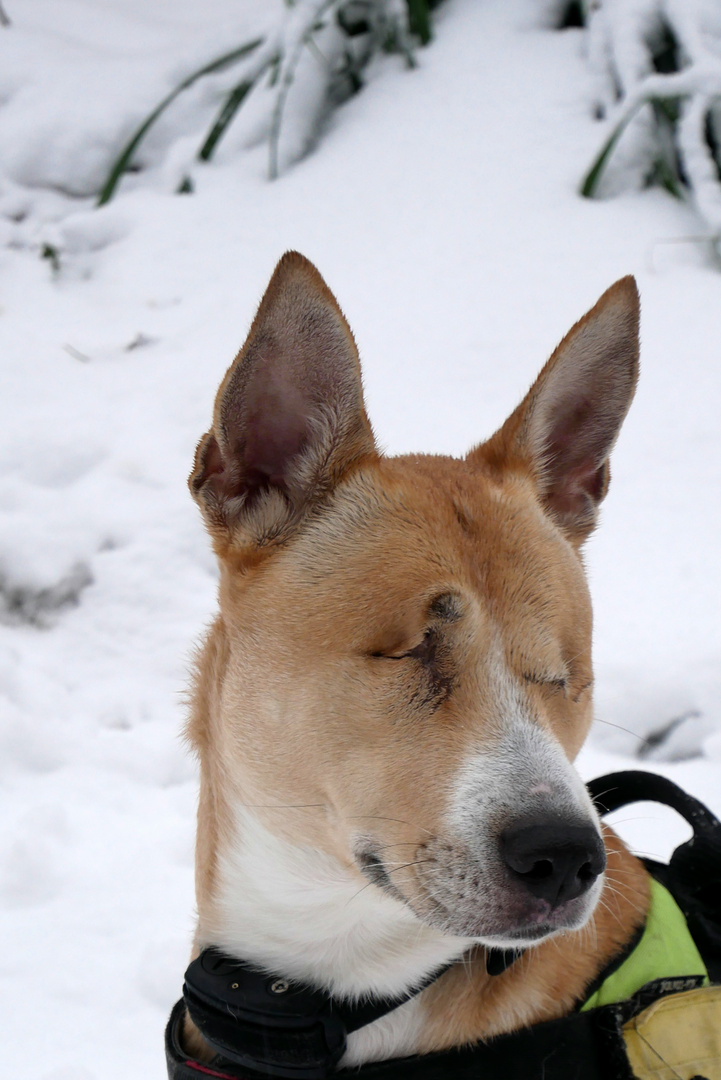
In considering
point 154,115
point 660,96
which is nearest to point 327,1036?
point 660,96

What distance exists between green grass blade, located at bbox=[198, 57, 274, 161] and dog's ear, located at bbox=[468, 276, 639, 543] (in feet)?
17.9

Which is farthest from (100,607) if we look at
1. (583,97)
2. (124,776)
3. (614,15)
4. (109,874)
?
(614,15)

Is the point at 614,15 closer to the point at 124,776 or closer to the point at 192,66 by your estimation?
the point at 192,66

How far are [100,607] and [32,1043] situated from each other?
2152 millimetres

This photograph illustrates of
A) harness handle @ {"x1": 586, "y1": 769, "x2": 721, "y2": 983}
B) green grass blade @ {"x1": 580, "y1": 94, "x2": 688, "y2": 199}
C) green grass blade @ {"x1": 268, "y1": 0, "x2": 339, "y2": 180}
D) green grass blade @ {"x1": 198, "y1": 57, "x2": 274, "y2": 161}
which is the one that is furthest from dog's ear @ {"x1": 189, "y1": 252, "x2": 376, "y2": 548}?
green grass blade @ {"x1": 198, "y1": 57, "x2": 274, "y2": 161}

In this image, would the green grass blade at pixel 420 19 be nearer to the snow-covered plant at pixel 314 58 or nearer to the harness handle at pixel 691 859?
the snow-covered plant at pixel 314 58

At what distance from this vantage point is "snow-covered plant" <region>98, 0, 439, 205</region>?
6.81 metres

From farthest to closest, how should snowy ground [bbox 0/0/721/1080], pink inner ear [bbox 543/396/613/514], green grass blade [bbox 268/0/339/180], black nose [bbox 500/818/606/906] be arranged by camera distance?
green grass blade [bbox 268/0/339/180] → snowy ground [bbox 0/0/721/1080] → pink inner ear [bbox 543/396/613/514] → black nose [bbox 500/818/606/906]

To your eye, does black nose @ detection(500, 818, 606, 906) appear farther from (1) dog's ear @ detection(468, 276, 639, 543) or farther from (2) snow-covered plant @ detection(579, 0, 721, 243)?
(2) snow-covered plant @ detection(579, 0, 721, 243)

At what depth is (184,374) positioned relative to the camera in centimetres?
561

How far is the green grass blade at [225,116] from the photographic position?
6.81 m

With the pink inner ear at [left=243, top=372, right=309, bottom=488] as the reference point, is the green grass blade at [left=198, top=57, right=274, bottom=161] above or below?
below

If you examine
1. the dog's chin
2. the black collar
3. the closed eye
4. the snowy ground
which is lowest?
the snowy ground

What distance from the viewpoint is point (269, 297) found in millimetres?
1763
